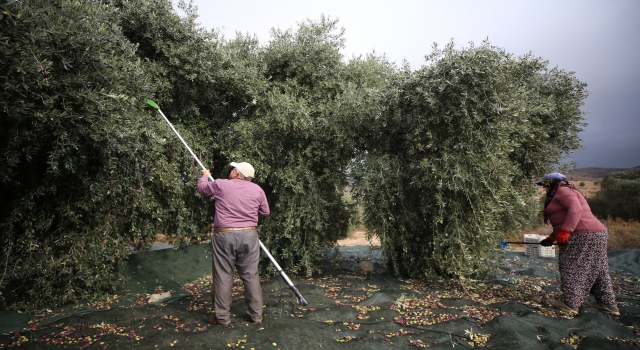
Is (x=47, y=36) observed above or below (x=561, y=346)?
above

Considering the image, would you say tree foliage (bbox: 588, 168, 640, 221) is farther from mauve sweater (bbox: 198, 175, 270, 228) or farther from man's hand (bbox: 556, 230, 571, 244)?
mauve sweater (bbox: 198, 175, 270, 228)

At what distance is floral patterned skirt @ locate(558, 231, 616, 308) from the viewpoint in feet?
18.7

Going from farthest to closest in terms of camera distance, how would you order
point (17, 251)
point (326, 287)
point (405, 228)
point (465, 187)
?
point (405, 228) → point (326, 287) → point (465, 187) → point (17, 251)

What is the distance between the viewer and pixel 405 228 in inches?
321

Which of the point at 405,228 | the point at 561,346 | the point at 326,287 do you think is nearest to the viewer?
the point at 561,346

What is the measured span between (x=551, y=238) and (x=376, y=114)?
4.07 m

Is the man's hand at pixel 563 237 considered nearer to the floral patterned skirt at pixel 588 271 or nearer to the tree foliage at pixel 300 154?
the floral patterned skirt at pixel 588 271

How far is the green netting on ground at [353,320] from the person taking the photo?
14.6 feet

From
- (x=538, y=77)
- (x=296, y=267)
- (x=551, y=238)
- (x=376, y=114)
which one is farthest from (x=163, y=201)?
(x=538, y=77)

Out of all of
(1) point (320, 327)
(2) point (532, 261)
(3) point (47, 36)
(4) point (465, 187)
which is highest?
(3) point (47, 36)

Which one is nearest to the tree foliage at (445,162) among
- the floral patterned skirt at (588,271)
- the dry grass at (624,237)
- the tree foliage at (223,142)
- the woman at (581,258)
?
the tree foliage at (223,142)

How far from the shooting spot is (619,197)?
2220 cm

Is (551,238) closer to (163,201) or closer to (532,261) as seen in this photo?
(532,261)

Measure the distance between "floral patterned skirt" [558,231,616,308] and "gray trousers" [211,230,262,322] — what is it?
16.3ft
